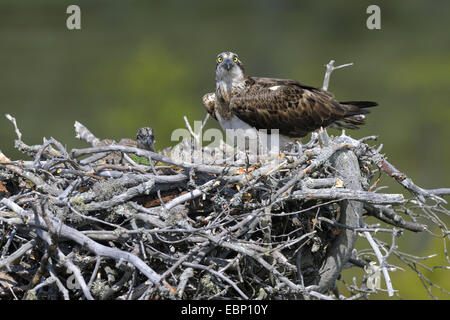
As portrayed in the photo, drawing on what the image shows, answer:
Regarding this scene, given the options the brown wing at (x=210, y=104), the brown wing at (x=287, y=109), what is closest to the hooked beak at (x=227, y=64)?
the brown wing at (x=287, y=109)

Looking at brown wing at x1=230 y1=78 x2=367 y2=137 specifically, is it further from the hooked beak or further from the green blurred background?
the green blurred background

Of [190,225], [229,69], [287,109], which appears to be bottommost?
[190,225]

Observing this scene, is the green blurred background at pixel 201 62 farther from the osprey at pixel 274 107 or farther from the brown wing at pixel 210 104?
the osprey at pixel 274 107

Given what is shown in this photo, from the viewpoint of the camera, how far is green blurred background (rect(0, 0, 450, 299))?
57.6 feet

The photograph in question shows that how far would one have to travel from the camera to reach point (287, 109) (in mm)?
6242

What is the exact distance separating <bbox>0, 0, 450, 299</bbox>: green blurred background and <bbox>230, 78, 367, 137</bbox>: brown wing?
27.5 feet

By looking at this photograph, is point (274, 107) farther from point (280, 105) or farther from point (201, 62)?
point (201, 62)

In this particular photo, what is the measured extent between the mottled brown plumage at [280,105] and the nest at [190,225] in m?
0.87

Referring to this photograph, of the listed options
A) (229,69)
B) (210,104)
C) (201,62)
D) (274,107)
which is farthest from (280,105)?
(201,62)

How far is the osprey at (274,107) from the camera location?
6.20m


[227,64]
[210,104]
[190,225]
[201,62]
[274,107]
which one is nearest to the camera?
[190,225]

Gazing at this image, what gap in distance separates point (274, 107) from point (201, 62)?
53.6ft

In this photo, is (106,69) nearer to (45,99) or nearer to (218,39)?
(45,99)

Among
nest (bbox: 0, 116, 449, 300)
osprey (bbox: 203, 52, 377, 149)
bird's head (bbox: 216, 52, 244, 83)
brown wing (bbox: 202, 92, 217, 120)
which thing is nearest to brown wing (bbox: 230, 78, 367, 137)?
osprey (bbox: 203, 52, 377, 149)
